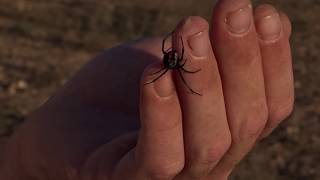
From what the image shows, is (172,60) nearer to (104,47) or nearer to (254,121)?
(254,121)

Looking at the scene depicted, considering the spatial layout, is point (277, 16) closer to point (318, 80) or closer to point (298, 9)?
point (318, 80)

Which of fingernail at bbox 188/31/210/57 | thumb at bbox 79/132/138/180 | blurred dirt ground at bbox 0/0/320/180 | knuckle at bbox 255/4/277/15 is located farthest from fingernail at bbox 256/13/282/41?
blurred dirt ground at bbox 0/0/320/180

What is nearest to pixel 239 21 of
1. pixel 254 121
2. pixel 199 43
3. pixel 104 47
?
pixel 199 43

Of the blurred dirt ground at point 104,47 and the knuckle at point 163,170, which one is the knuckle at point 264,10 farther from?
the blurred dirt ground at point 104,47

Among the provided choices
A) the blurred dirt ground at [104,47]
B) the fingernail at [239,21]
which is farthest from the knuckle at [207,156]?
the blurred dirt ground at [104,47]

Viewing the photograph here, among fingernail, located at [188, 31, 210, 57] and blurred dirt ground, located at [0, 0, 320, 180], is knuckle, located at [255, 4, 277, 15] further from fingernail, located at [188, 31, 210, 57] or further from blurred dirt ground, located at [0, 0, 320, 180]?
blurred dirt ground, located at [0, 0, 320, 180]

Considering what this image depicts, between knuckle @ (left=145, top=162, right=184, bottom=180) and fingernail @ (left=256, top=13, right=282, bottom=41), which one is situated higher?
fingernail @ (left=256, top=13, right=282, bottom=41)

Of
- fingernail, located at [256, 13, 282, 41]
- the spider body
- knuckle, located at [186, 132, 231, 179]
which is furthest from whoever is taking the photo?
knuckle, located at [186, 132, 231, 179]
